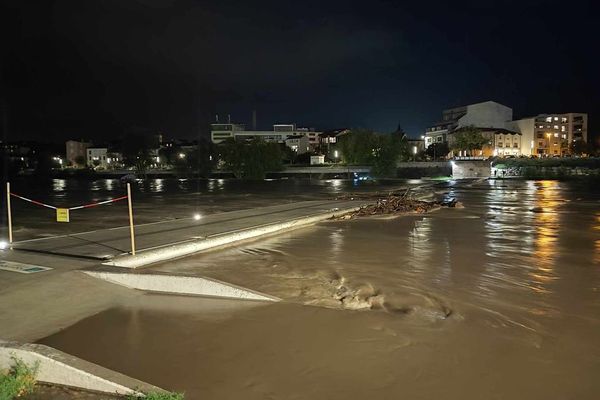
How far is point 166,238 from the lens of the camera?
12.2 meters

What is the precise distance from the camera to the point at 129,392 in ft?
14.5

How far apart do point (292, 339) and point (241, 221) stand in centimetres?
978

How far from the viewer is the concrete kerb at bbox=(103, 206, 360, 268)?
9.57 meters

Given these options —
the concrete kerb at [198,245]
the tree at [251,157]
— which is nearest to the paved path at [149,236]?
the concrete kerb at [198,245]

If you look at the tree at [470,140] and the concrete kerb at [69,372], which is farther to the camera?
the tree at [470,140]

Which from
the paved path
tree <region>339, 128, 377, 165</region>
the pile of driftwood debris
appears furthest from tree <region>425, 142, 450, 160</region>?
the paved path

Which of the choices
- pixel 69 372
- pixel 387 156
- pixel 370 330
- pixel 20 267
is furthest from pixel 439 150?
pixel 69 372

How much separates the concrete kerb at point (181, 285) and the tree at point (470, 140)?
102437 millimetres

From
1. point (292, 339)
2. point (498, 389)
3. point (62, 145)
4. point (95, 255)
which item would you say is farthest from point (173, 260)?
point (62, 145)

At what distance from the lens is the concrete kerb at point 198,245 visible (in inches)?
377

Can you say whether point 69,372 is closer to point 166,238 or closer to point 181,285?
point 181,285

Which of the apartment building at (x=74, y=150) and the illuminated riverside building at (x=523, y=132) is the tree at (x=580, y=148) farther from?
the apartment building at (x=74, y=150)

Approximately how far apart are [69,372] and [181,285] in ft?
10.8

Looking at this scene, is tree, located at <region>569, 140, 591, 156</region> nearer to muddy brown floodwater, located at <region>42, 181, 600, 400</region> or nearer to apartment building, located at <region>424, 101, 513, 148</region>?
apartment building, located at <region>424, 101, 513, 148</region>
